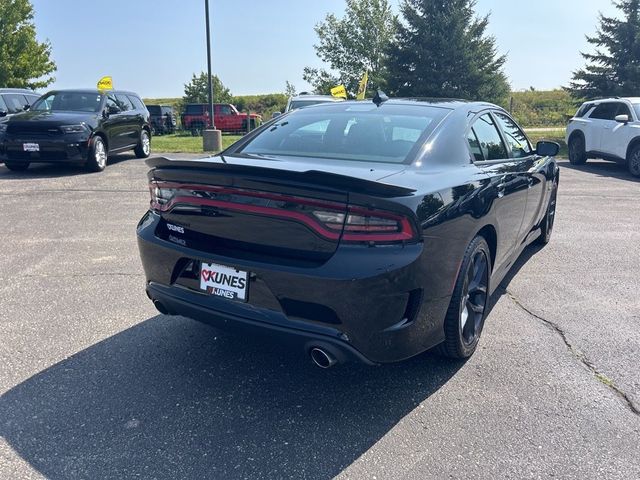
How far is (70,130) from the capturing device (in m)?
10.4

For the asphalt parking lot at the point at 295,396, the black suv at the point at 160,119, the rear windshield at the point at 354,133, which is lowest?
the black suv at the point at 160,119

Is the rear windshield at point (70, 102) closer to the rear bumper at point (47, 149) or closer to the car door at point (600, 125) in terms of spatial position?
the rear bumper at point (47, 149)

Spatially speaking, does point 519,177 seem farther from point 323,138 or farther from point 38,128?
point 38,128

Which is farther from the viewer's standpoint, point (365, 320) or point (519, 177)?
point (519, 177)

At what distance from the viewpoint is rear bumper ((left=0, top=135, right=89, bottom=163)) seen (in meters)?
10.2

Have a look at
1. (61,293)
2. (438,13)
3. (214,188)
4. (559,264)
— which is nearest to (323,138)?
(214,188)

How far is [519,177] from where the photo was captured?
4133 millimetres

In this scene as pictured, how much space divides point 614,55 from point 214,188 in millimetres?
26005

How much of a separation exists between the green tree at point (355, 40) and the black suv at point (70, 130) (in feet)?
96.9

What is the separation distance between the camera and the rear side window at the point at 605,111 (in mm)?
13578

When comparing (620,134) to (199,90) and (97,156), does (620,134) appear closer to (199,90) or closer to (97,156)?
(97,156)

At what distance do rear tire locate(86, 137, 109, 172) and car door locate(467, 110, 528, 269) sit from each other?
29.1 feet

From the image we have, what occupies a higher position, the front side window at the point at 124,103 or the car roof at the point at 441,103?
the car roof at the point at 441,103

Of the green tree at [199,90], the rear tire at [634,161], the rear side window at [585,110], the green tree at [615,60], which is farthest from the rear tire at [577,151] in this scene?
the green tree at [199,90]
